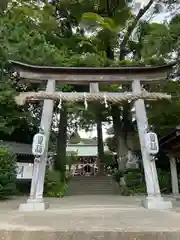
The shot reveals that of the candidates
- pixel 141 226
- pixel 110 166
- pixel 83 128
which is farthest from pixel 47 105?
pixel 110 166

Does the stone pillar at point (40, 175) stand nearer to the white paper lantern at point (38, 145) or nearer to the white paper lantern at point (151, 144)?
the white paper lantern at point (38, 145)

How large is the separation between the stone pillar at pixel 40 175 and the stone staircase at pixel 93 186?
34.3 feet

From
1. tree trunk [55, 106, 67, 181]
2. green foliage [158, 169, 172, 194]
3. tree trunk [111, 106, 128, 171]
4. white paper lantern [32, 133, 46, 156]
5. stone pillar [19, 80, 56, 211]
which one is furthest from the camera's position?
tree trunk [111, 106, 128, 171]

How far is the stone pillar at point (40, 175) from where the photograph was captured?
8.45 m

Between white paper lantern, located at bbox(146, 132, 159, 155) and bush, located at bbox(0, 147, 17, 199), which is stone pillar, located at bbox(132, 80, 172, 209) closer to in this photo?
white paper lantern, located at bbox(146, 132, 159, 155)

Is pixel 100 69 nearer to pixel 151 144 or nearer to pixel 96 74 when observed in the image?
pixel 96 74

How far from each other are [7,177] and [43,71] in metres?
5.64

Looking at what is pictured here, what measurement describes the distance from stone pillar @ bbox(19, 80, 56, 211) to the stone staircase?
1047 centimetres

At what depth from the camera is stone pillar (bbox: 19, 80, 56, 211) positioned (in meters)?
8.45

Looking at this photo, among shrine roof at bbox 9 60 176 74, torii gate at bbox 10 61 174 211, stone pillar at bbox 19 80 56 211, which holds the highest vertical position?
shrine roof at bbox 9 60 176 74

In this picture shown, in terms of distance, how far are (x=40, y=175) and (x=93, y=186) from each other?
12.6 meters

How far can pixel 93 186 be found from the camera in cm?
2105

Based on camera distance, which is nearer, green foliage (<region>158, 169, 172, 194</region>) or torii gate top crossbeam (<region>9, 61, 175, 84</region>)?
torii gate top crossbeam (<region>9, 61, 175, 84</region>)

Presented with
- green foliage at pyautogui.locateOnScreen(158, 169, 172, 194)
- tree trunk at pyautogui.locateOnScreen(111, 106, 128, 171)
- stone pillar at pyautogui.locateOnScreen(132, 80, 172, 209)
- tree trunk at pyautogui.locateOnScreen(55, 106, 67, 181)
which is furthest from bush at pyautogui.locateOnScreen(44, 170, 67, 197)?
stone pillar at pyautogui.locateOnScreen(132, 80, 172, 209)
